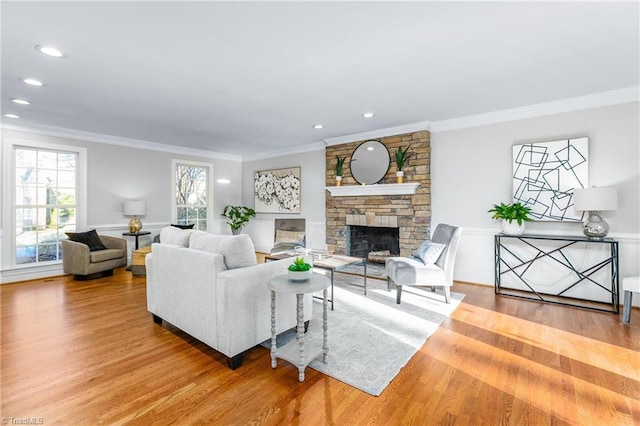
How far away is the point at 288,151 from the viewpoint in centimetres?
649

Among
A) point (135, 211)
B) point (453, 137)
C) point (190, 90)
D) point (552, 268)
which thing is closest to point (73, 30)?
point (190, 90)

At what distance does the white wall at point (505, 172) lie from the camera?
334cm

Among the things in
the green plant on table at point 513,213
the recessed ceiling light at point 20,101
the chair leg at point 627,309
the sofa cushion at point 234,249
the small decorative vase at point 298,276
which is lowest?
the chair leg at point 627,309

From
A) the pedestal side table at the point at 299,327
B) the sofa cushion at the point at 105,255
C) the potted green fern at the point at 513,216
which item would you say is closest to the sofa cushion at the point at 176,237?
the pedestal side table at the point at 299,327

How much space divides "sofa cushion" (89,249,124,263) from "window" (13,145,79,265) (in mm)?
915

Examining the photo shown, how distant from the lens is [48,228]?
4914 millimetres

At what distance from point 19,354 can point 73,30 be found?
97.7 inches

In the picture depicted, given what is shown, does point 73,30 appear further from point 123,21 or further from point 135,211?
point 135,211

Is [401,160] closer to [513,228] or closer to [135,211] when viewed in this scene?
[513,228]

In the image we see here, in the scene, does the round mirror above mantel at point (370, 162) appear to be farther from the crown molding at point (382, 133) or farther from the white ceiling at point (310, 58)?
the white ceiling at point (310, 58)

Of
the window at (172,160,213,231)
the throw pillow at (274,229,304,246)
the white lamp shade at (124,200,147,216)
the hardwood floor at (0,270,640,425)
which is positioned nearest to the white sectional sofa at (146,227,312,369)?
the hardwood floor at (0,270,640,425)

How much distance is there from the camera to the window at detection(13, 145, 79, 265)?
463 centimetres

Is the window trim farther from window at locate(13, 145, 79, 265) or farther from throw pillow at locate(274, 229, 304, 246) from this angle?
throw pillow at locate(274, 229, 304, 246)

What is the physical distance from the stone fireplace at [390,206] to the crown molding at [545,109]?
1.38 ft
